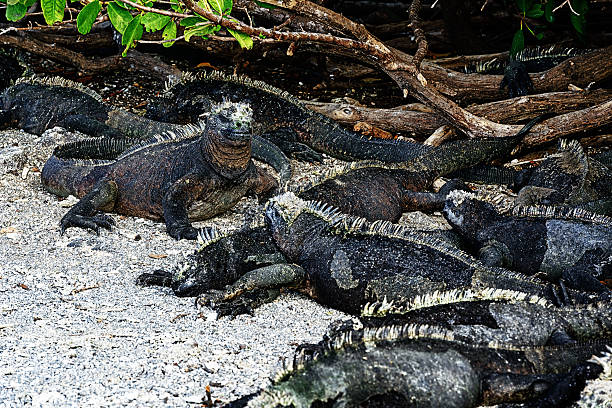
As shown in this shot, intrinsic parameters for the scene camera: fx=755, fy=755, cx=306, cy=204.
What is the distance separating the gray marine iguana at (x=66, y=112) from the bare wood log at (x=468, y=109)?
1.59 metres

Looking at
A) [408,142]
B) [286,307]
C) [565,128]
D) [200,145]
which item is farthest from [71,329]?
[565,128]

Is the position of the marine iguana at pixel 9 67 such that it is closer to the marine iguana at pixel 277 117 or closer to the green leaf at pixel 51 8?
the marine iguana at pixel 277 117

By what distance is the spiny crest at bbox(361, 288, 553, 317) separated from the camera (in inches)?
132

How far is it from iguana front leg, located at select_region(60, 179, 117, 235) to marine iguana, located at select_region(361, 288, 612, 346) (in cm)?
250

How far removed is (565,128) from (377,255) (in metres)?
3.00

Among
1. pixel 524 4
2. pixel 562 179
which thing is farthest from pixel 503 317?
pixel 524 4

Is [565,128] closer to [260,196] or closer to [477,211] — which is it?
[477,211]

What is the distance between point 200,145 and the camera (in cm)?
557

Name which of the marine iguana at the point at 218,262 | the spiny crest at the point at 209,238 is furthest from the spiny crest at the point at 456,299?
the spiny crest at the point at 209,238

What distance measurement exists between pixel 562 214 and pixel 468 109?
2.05 metres

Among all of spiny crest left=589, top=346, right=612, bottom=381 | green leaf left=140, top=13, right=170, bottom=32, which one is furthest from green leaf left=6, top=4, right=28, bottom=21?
spiny crest left=589, top=346, right=612, bottom=381

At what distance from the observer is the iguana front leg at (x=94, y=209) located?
5.11 m

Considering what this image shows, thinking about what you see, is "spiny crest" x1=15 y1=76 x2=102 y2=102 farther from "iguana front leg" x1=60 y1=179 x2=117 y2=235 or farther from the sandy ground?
the sandy ground

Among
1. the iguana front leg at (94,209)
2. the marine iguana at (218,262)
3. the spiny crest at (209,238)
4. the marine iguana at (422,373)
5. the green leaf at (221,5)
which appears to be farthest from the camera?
the iguana front leg at (94,209)
